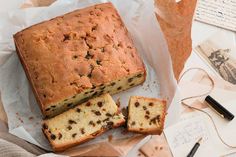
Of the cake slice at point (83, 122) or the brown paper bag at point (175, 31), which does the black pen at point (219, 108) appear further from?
the cake slice at point (83, 122)

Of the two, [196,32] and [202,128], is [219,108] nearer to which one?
[202,128]

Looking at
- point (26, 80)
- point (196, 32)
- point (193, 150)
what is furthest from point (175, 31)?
A: point (26, 80)

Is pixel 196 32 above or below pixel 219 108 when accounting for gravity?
above

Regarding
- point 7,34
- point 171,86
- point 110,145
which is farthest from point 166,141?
point 7,34

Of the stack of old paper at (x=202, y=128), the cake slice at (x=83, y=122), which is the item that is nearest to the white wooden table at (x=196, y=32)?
the stack of old paper at (x=202, y=128)

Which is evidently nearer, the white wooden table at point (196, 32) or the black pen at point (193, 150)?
the black pen at point (193, 150)
